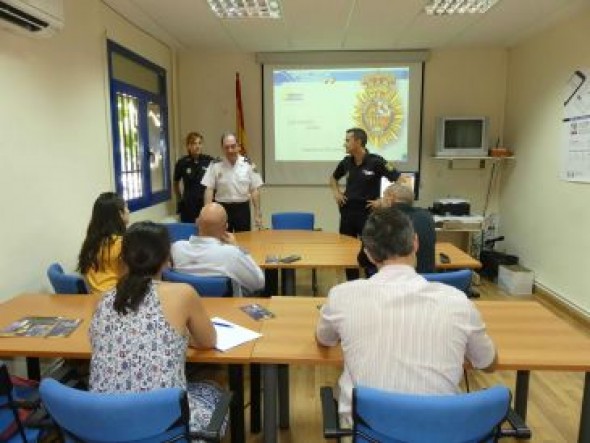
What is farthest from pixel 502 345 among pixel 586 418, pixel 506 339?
pixel 586 418

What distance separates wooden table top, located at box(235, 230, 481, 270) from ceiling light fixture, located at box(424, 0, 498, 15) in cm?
213

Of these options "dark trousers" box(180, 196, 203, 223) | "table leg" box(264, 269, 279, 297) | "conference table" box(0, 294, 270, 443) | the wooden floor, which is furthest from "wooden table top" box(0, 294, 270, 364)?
"dark trousers" box(180, 196, 203, 223)

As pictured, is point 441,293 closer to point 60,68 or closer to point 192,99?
point 60,68

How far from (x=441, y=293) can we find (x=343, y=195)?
127 inches

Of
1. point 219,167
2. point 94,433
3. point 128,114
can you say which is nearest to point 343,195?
point 219,167

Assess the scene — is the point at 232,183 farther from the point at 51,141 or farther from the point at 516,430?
the point at 516,430

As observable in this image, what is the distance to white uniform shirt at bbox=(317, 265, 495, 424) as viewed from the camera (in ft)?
4.42

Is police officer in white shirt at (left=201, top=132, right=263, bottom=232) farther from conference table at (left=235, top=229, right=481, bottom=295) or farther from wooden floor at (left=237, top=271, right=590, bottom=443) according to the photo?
wooden floor at (left=237, top=271, right=590, bottom=443)

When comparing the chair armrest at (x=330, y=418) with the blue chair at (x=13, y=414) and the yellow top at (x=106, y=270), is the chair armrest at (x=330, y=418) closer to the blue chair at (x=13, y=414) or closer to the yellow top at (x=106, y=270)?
the blue chair at (x=13, y=414)

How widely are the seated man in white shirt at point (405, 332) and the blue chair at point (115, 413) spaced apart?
54 centimetres

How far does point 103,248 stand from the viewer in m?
2.54

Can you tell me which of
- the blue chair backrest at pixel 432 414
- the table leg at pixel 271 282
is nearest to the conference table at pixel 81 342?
the blue chair backrest at pixel 432 414

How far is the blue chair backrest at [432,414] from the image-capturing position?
1188mm

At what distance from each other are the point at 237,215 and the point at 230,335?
2.80 meters
